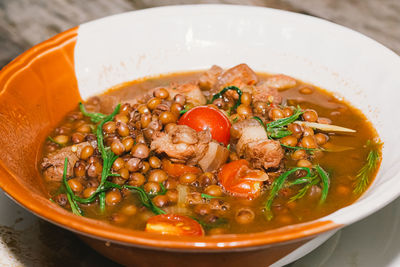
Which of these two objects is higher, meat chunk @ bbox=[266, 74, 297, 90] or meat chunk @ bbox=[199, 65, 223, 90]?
meat chunk @ bbox=[266, 74, 297, 90]

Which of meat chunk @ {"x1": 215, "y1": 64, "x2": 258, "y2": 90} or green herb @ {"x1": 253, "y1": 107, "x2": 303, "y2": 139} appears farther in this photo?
meat chunk @ {"x1": 215, "y1": 64, "x2": 258, "y2": 90}

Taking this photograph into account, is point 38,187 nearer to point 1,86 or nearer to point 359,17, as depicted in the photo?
point 1,86

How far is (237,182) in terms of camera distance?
2779 millimetres

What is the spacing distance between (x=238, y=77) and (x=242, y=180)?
116cm

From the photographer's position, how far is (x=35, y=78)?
3453mm

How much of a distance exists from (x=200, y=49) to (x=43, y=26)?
135 inches

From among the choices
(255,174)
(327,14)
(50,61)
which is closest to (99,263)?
(255,174)

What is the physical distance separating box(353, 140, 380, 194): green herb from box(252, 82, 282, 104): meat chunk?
78cm

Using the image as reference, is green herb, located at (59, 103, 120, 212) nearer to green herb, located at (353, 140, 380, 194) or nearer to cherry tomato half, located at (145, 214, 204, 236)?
cherry tomato half, located at (145, 214, 204, 236)

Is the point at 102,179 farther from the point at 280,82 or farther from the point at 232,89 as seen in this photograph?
the point at 280,82

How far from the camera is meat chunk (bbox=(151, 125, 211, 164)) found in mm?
2865

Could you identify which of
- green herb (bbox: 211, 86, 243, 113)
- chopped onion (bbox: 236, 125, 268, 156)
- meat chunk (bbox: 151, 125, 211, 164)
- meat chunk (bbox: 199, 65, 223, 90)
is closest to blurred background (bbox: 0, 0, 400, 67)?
meat chunk (bbox: 199, 65, 223, 90)

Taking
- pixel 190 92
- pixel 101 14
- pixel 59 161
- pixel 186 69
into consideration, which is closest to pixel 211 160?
pixel 190 92

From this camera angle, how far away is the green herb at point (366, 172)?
277cm
